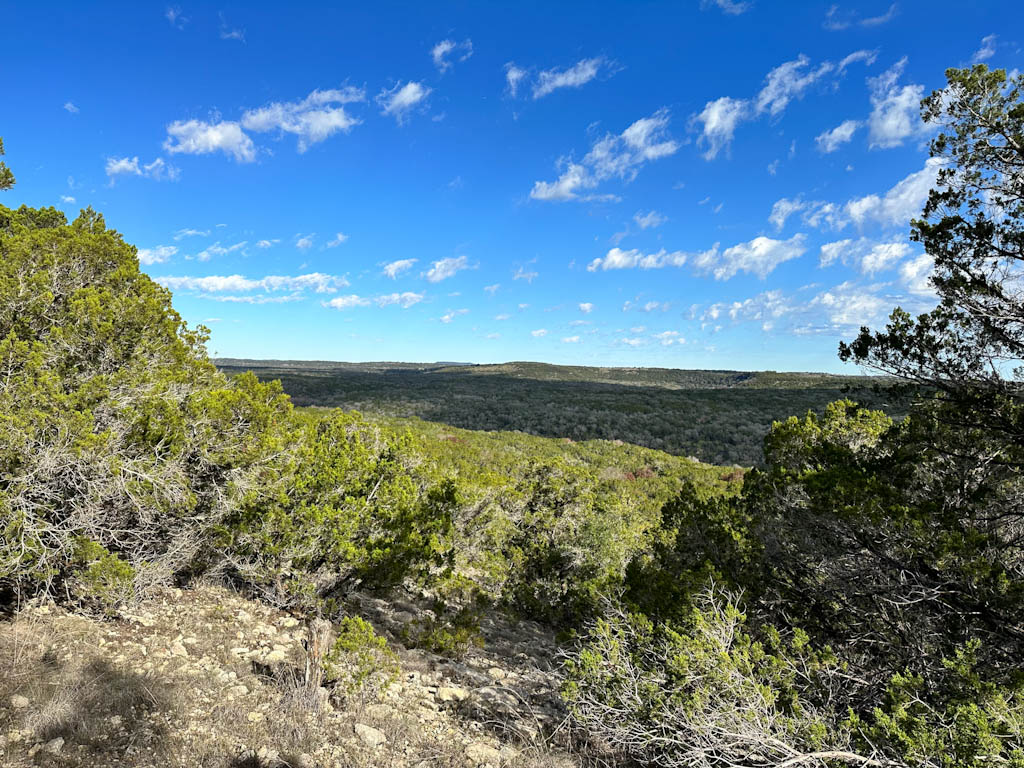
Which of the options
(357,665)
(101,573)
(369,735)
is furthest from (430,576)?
(101,573)

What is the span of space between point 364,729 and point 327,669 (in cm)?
78

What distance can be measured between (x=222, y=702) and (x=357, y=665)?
1.21 metres

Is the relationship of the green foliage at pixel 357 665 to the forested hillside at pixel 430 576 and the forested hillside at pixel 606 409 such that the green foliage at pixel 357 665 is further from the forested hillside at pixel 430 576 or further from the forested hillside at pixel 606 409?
the forested hillside at pixel 606 409

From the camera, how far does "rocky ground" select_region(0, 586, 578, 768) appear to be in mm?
3598

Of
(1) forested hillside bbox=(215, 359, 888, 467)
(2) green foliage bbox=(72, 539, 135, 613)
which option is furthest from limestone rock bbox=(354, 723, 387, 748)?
(1) forested hillside bbox=(215, 359, 888, 467)

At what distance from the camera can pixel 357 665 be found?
5035mm

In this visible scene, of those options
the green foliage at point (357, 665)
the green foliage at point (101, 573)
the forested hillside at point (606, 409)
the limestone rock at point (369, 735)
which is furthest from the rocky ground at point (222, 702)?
the forested hillside at point (606, 409)

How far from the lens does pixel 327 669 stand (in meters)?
4.92

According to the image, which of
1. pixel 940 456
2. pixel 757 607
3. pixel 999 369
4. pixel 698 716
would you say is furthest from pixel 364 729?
pixel 999 369

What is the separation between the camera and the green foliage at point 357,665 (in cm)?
490

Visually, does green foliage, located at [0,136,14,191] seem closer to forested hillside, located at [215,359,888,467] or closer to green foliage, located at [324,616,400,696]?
green foliage, located at [324,616,400,696]

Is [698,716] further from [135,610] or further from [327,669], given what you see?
[135,610]

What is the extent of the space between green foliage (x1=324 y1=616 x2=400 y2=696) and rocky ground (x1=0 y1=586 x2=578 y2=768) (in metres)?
0.13

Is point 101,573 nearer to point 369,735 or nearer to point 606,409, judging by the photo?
point 369,735
